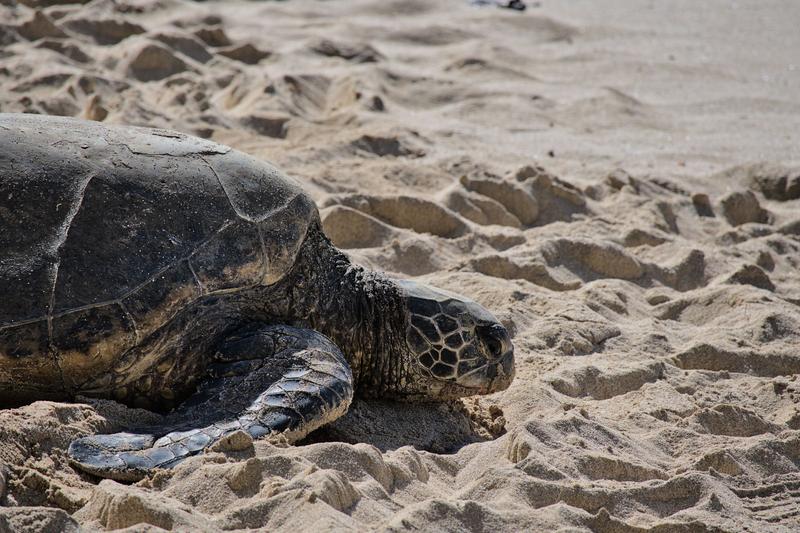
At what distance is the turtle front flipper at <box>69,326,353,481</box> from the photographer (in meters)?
2.70

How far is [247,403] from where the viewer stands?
303 cm

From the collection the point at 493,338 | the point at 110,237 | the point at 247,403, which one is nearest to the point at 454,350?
the point at 493,338

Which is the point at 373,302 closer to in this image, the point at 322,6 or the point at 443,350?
the point at 443,350

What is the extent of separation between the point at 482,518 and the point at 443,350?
115cm

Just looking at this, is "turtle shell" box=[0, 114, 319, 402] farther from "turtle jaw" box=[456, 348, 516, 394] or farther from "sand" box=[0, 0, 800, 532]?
"turtle jaw" box=[456, 348, 516, 394]

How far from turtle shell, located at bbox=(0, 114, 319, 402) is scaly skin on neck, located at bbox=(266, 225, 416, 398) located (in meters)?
0.17

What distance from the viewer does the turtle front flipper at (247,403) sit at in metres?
2.70

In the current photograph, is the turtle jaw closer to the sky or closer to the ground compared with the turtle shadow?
closer to the sky

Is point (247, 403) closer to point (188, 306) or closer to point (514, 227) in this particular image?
point (188, 306)

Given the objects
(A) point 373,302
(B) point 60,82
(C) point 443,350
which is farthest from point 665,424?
(B) point 60,82

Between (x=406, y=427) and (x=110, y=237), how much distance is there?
4.09 feet

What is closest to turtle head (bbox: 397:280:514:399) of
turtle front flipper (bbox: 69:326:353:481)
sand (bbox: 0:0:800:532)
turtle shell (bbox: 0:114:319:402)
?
sand (bbox: 0:0:800:532)

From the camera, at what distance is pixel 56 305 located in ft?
9.60

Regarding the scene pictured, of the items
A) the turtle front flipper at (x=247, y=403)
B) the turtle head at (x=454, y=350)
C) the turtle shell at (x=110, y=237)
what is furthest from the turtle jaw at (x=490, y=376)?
the turtle shell at (x=110, y=237)
